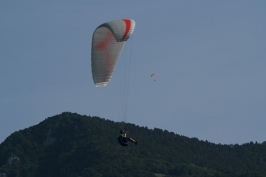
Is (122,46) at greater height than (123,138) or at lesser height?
greater

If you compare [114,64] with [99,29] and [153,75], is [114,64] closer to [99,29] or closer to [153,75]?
[99,29]

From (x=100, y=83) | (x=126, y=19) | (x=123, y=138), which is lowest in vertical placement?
(x=123, y=138)

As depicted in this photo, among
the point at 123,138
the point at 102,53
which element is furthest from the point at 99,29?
the point at 123,138

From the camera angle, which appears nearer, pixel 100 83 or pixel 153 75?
pixel 100 83

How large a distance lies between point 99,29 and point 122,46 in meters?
2.73

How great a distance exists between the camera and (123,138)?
251 feet

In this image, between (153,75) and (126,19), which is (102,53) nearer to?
(126,19)

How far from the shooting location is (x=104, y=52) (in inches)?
3157

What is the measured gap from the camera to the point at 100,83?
80062 millimetres

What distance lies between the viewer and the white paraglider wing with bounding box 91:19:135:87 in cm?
7988

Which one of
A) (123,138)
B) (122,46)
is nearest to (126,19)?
(122,46)

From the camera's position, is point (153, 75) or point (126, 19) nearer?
point (126, 19)

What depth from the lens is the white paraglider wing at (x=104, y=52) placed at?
79.9 metres

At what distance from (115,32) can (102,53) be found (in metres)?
3.16
